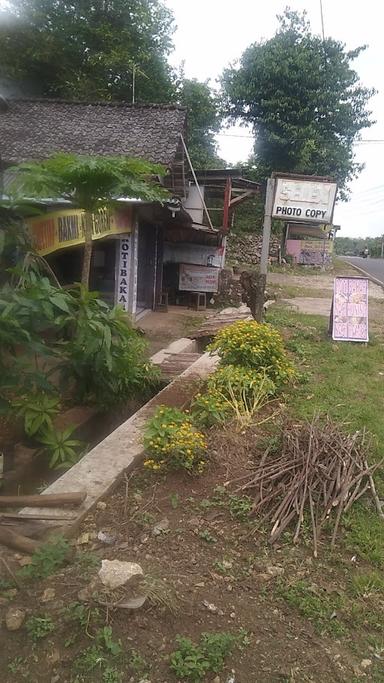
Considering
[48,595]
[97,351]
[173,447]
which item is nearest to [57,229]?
[97,351]

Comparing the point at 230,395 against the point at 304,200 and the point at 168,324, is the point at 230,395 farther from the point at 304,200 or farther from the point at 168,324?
the point at 168,324

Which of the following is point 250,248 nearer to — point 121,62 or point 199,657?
point 121,62

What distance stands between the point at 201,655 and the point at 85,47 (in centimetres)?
2155

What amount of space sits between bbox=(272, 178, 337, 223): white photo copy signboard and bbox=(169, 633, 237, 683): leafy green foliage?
6688 mm

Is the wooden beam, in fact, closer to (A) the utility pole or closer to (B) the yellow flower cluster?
(A) the utility pole

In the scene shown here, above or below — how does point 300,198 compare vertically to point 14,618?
above

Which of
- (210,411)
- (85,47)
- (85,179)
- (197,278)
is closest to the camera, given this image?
(85,179)

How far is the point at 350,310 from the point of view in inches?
337

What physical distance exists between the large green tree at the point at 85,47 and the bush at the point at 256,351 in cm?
1558

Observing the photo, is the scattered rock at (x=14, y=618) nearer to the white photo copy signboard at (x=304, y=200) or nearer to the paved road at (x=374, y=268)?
the white photo copy signboard at (x=304, y=200)

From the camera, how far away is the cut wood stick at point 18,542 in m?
2.73

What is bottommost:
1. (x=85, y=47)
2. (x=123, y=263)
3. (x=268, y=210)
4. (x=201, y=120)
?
(x=123, y=263)

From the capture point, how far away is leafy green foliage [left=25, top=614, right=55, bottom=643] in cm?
211

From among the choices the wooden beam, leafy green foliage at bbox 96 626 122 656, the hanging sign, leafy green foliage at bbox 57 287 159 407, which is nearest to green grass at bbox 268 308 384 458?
leafy green foliage at bbox 57 287 159 407
